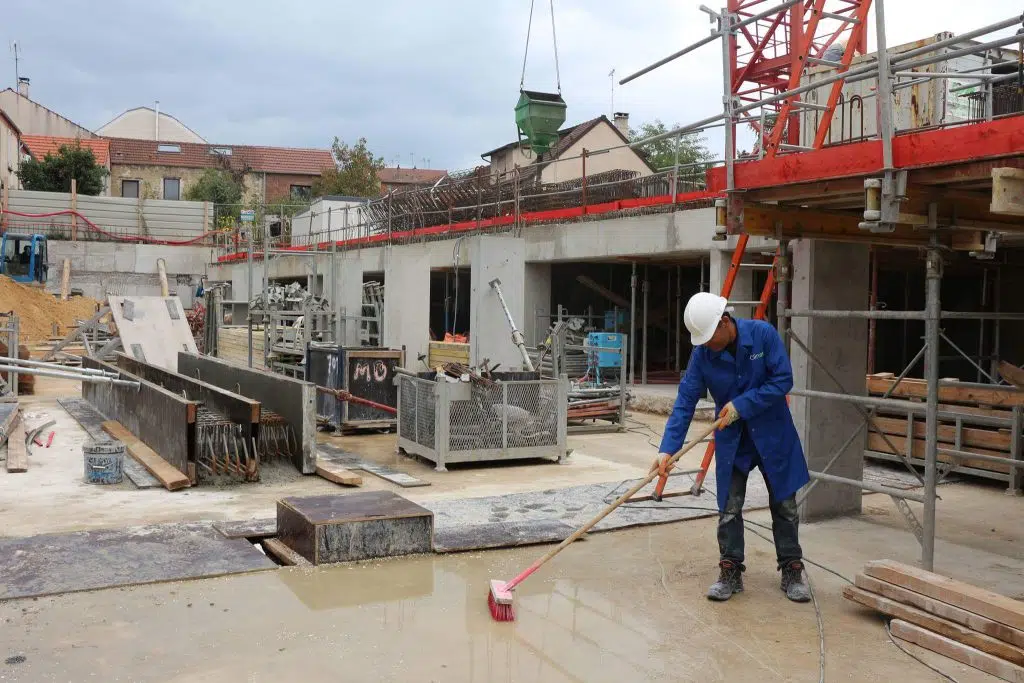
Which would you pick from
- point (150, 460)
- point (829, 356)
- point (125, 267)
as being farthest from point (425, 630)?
point (125, 267)

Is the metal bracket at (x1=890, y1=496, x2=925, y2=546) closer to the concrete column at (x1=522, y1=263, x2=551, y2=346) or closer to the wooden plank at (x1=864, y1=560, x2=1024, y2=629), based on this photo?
the wooden plank at (x1=864, y1=560, x2=1024, y2=629)

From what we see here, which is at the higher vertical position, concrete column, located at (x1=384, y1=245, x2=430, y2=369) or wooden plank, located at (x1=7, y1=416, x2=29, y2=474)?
concrete column, located at (x1=384, y1=245, x2=430, y2=369)

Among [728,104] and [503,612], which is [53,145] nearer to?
[728,104]

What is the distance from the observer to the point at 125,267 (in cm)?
3844

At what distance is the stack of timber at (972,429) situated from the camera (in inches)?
360

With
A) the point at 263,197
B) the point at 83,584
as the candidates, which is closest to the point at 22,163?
the point at 263,197

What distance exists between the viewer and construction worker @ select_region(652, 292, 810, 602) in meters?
5.40

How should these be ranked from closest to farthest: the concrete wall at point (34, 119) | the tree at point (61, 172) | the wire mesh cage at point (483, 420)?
the wire mesh cage at point (483, 420)
the tree at point (61, 172)
the concrete wall at point (34, 119)

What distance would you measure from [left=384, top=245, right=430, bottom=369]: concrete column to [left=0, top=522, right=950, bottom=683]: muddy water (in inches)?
378

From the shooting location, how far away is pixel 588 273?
2188cm

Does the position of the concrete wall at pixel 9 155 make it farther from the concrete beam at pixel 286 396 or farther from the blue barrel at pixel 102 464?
the blue barrel at pixel 102 464

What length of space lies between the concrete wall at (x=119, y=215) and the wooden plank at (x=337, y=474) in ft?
115

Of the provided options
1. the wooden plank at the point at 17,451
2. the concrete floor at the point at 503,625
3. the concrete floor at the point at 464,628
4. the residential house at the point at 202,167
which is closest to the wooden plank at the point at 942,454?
the concrete floor at the point at 503,625

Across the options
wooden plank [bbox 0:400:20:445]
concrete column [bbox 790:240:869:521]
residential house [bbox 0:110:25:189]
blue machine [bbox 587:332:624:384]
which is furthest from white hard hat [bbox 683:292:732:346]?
residential house [bbox 0:110:25:189]
